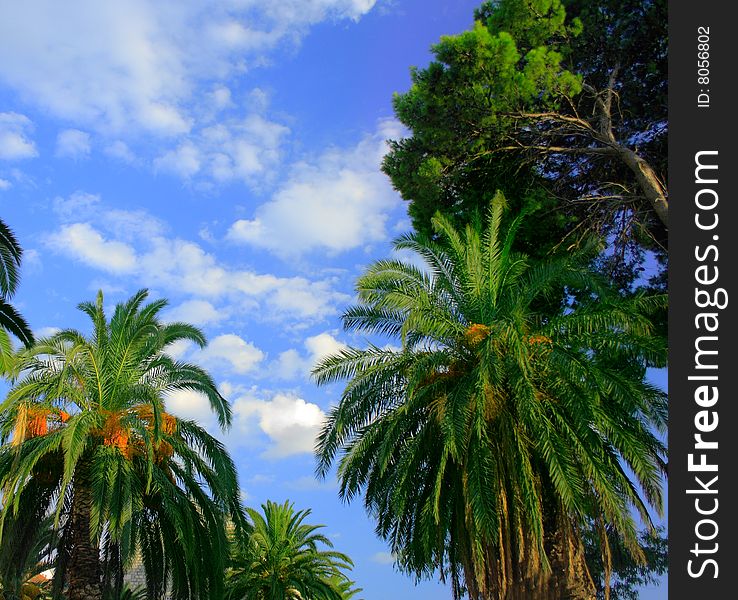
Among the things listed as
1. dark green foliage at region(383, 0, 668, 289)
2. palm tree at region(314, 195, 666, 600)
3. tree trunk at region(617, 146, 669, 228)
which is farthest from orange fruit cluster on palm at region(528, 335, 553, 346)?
dark green foliage at region(383, 0, 668, 289)

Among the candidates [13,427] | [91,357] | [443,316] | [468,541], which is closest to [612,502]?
[468,541]

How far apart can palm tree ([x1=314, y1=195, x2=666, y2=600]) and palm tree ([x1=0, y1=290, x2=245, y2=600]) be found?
344 cm

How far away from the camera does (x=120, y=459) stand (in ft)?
56.3

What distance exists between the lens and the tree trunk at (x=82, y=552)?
17.4 m

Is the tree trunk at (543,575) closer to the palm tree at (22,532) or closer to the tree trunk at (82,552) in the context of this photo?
the tree trunk at (82,552)

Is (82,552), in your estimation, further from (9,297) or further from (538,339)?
(538,339)

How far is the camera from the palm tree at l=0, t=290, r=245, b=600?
54.8 feet

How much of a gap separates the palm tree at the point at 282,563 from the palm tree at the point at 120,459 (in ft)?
31.8

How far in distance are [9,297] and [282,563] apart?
18366 millimetres

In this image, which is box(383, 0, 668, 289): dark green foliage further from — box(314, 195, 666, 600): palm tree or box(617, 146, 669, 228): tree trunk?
box(314, 195, 666, 600): palm tree

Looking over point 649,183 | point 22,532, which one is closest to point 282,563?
point 22,532

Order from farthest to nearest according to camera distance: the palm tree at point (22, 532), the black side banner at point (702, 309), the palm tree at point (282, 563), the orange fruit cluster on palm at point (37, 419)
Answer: the palm tree at point (282, 563) < the palm tree at point (22, 532) < the orange fruit cluster on palm at point (37, 419) < the black side banner at point (702, 309)

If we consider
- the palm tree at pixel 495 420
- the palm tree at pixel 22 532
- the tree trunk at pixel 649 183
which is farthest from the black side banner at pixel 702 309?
the palm tree at pixel 22 532

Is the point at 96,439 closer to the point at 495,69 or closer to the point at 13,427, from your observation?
the point at 13,427
